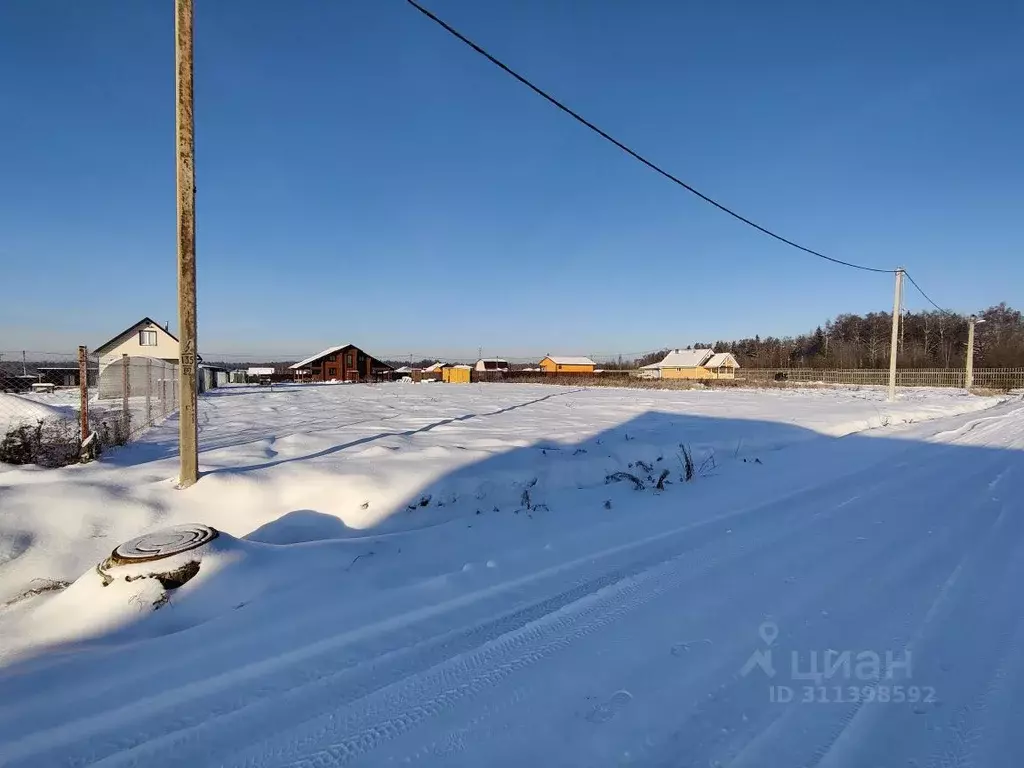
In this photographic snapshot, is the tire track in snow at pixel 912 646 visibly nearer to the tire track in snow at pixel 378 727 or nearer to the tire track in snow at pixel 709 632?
the tire track in snow at pixel 709 632

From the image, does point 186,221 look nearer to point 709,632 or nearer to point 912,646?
point 709,632

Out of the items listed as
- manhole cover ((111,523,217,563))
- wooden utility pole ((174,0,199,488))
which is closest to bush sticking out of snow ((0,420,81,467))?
wooden utility pole ((174,0,199,488))

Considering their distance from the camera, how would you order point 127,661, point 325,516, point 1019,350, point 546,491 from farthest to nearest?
point 1019,350 → point 546,491 → point 325,516 → point 127,661

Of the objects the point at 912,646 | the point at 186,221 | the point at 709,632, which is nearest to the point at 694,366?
the point at 186,221

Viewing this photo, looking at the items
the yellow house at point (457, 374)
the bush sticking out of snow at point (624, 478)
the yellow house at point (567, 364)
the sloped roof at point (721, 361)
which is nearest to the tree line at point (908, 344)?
the sloped roof at point (721, 361)

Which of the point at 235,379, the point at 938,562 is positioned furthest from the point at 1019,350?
the point at 235,379

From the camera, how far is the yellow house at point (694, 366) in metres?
76.9

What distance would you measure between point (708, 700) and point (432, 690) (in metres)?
1.22

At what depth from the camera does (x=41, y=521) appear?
14.5 ft

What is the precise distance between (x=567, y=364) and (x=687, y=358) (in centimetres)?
2007

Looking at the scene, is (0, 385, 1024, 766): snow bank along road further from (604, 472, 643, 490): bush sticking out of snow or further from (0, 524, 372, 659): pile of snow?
(604, 472, 643, 490): bush sticking out of snow

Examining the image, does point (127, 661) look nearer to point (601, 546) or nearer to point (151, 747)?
point (151, 747)

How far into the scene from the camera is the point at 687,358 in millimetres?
84750

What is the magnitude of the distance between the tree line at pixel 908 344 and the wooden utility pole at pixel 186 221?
60.3m
